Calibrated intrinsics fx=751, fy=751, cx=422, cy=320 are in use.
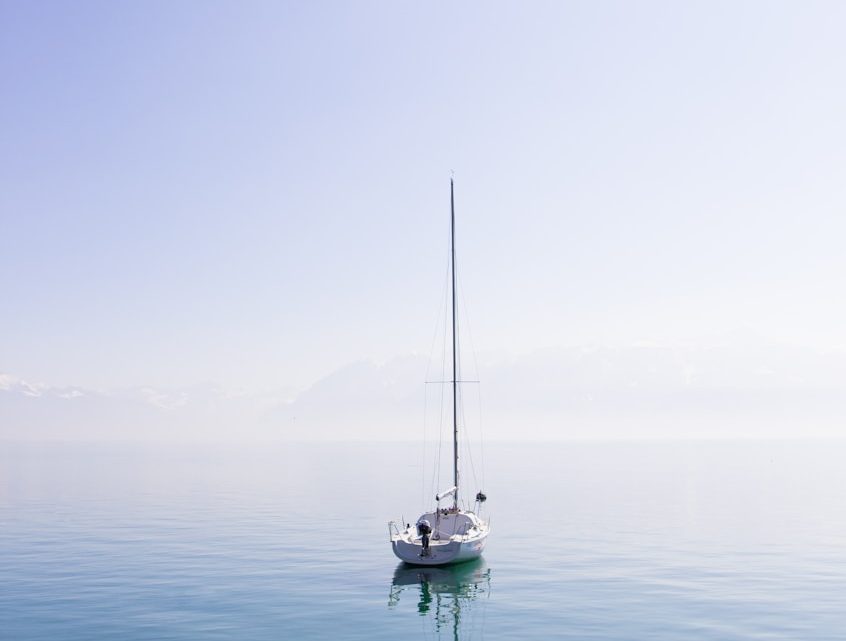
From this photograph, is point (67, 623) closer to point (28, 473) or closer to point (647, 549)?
point (647, 549)

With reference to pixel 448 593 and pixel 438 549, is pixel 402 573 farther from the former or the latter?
pixel 448 593

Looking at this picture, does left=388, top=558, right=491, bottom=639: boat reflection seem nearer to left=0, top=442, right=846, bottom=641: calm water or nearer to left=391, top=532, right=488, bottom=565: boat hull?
left=0, top=442, right=846, bottom=641: calm water

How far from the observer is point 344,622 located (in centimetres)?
3578

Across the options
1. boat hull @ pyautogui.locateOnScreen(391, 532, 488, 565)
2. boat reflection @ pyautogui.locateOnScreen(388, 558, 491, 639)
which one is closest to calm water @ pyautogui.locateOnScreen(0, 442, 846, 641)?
boat reflection @ pyautogui.locateOnScreen(388, 558, 491, 639)

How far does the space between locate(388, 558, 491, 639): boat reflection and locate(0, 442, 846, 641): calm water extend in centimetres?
17

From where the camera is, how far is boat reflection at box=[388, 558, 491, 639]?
36.3 meters

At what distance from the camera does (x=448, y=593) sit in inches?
1689

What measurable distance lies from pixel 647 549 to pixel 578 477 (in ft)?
328

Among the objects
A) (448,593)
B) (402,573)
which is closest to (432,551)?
(402,573)

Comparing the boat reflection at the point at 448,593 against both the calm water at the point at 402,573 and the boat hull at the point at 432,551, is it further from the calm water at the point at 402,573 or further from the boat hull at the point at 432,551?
the boat hull at the point at 432,551

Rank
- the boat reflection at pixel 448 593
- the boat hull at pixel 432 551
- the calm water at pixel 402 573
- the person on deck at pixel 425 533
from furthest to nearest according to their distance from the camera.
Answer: the boat hull at pixel 432 551, the person on deck at pixel 425 533, the boat reflection at pixel 448 593, the calm water at pixel 402 573

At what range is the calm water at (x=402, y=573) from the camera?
3538 cm

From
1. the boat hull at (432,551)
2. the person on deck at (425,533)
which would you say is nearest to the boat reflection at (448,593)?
the boat hull at (432,551)

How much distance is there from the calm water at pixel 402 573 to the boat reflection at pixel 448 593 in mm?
171
